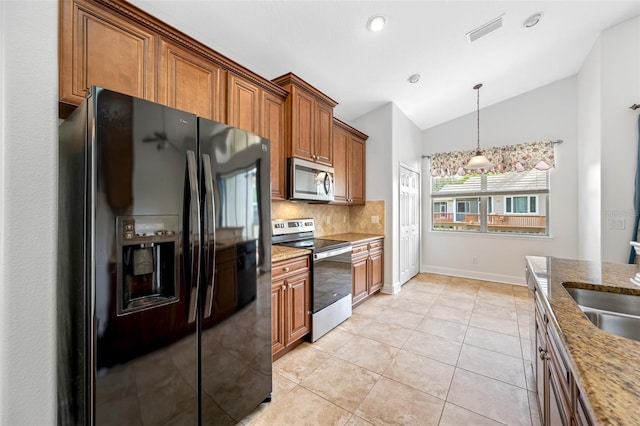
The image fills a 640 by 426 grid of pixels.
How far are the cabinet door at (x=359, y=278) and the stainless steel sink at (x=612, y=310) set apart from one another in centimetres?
206

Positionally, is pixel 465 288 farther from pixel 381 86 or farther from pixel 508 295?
pixel 381 86

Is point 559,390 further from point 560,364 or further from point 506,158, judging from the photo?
point 506,158

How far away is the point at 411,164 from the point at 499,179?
152 cm

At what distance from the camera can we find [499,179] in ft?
14.5

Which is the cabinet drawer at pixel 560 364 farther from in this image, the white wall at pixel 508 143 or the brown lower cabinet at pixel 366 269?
the white wall at pixel 508 143

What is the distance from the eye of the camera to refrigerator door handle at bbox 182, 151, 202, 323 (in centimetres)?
121

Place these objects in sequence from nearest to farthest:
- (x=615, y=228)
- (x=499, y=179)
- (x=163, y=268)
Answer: (x=163, y=268)
(x=615, y=228)
(x=499, y=179)

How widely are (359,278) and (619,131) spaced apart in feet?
10.8

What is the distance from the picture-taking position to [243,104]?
216 centimetres

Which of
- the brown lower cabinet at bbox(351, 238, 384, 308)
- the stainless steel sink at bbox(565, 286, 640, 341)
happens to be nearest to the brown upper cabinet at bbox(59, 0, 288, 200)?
the brown lower cabinet at bbox(351, 238, 384, 308)

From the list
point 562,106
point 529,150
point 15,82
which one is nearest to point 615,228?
point 529,150

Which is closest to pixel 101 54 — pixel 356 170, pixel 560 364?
pixel 560 364

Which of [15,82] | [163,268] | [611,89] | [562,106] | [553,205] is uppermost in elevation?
[562,106]

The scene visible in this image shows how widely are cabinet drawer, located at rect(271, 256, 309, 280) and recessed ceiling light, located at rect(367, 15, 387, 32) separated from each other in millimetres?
2171
